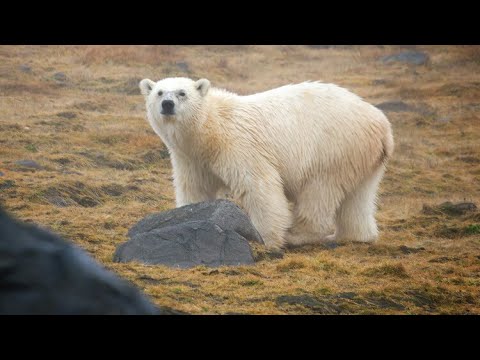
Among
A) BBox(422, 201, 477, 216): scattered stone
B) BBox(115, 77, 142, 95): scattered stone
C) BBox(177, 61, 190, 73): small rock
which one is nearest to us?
BBox(422, 201, 477, 216): scattered stone

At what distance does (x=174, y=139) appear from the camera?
36.4ft

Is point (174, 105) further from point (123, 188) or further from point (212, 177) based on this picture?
point (123, 188)

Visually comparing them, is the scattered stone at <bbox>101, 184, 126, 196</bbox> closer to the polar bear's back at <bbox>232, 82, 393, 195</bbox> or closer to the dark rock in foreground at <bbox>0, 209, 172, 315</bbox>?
the polar bear's back at <bbox>232, 82, 393, 195</bbox>

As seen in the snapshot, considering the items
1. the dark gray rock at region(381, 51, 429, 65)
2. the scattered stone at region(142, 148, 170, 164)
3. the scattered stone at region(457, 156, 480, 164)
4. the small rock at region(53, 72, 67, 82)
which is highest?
the dark gray rock at region(381, 51, 429, 65)

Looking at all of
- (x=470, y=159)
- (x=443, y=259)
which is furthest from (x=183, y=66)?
(x=443, y=259)

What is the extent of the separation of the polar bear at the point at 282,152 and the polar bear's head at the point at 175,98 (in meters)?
0.01

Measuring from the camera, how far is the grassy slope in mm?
9039

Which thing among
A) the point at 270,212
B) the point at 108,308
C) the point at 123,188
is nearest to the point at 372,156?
the point at 270,212

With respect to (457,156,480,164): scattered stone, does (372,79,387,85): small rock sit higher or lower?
higher

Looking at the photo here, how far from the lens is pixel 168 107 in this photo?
427 inches

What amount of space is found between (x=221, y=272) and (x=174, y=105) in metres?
2.62

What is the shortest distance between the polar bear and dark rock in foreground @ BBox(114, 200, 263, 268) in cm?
91

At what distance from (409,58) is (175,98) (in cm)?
2331

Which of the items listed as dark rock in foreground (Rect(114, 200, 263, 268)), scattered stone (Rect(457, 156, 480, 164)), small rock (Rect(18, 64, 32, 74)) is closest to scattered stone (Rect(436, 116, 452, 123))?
scattered stone (Rect(457, 156, 480, 164))
